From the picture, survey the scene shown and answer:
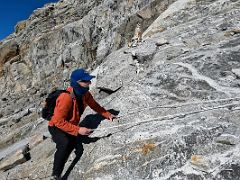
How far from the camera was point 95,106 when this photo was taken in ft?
36.7

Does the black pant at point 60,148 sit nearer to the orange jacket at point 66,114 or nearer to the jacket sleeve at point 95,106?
the orange jacket at point 66,114

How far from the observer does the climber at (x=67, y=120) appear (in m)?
9.70

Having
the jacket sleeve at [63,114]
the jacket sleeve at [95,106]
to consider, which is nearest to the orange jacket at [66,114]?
the jacket sleeve at [63,114]

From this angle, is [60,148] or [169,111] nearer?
[60,148]

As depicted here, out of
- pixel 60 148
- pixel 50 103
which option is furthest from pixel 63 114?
pixel 60 148

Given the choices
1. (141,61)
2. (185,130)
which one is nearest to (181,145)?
(185,130)

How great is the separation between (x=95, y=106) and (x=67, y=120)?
1.34 meters

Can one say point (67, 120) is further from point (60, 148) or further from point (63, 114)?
point (60, 148)

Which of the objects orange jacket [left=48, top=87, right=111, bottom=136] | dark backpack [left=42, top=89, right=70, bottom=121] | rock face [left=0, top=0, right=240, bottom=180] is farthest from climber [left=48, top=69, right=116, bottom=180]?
rock face [left=0, top=0, right=240, bottom=180]

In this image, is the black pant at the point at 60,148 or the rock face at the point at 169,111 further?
the black pant at the point at 60,148

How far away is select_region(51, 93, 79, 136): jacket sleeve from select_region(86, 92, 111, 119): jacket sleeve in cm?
121

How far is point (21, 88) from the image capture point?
70438mm

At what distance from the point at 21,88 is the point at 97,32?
69.6ft

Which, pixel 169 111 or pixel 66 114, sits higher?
pixel 66 114
